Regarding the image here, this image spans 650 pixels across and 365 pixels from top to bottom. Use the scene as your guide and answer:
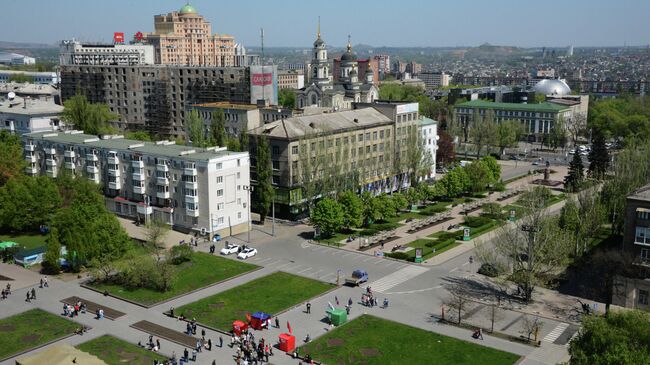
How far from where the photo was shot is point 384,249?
2761 inches

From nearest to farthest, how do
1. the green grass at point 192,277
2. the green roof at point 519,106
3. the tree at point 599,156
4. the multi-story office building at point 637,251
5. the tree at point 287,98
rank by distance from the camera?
the multi-story office building at point 637,251, the green grass at point 192,277, the tree at point 599,156, the green roof at point 519,106, the tree at point 287,98

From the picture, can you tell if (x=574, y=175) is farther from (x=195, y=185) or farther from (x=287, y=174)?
(x=195, y=185)

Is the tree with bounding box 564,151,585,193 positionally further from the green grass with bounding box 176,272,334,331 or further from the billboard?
the billboard

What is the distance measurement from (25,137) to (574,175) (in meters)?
82.6

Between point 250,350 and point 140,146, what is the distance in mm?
43904

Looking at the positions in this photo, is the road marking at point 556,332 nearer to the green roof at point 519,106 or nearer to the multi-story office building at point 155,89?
the multi-story office building at point 155,89

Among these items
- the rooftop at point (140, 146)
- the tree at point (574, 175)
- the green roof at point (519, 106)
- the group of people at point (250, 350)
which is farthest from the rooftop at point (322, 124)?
the green roof at point (519, 106)

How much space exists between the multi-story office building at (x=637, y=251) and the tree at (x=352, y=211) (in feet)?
101

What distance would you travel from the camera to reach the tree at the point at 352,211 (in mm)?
74938

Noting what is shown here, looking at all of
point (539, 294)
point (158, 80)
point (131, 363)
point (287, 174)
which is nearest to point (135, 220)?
point (287, 174)

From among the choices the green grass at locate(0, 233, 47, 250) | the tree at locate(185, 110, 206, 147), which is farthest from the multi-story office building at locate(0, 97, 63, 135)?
the green grass at locate(0, 233, 47, 250)

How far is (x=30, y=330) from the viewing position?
159ft

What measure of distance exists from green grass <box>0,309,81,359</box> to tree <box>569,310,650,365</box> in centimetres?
3657

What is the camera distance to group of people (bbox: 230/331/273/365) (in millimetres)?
43844
